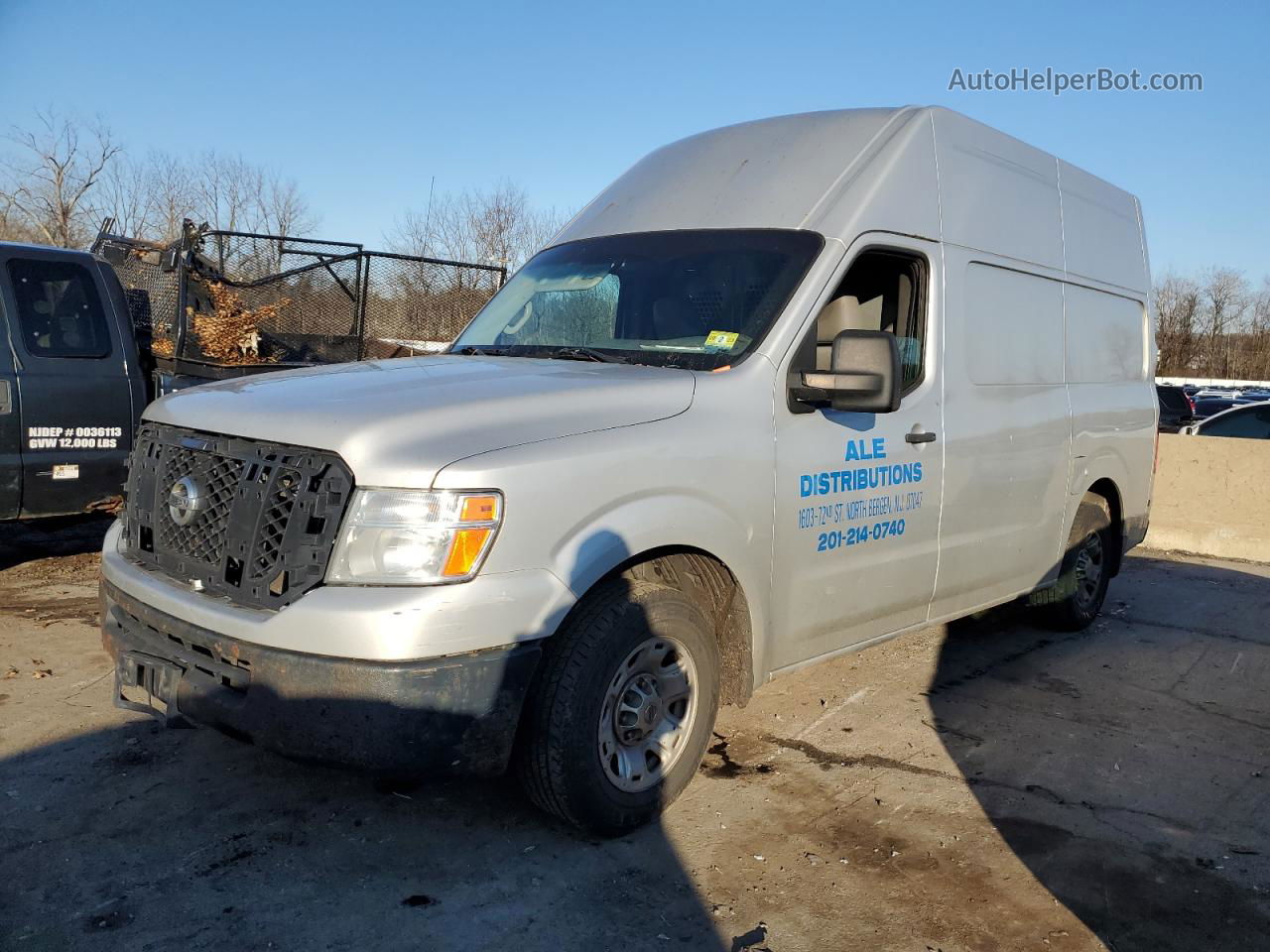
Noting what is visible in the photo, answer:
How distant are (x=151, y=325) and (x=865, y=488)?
584 cm

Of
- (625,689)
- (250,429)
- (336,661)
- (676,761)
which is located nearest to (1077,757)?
(676,761)

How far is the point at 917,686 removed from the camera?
5488 millimetres

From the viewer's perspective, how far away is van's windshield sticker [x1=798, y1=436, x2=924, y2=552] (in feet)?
13.3

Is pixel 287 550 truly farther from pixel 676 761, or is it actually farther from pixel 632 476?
pixel 676 761

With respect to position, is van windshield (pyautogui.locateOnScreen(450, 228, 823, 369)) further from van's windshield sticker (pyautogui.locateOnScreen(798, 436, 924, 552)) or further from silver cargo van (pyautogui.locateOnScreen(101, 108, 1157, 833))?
van's windshield sticker (pyautogui.locateOnScreen(798, 436, 924, 552))

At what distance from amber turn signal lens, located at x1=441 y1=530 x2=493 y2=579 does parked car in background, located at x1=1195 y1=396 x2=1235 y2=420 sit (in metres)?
30.3

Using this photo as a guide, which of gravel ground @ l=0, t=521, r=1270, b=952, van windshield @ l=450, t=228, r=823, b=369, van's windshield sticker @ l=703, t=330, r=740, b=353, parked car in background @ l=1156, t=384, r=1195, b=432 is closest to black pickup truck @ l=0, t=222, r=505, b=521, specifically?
gravel ground @ l=0, t=521, r=1270, b=952

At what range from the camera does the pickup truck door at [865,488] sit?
3.99m

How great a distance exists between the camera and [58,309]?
652 cm

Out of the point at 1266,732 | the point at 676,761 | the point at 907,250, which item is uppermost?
the point at 907,250

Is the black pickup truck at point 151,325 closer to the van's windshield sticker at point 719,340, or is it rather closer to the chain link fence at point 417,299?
the chain link fence at point 417,299

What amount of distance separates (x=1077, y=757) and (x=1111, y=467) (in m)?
2.41

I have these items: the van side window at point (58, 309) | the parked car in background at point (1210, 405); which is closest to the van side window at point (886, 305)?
the van side window at point (58, 309)

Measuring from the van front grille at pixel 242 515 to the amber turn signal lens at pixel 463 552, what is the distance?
0.35 m
